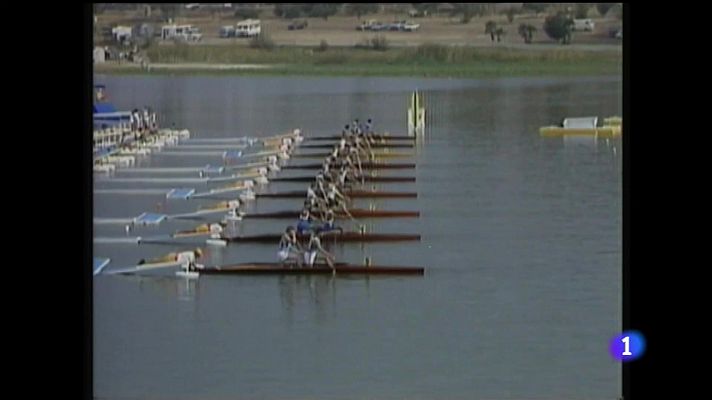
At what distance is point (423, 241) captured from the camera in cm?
446

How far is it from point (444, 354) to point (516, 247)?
44 cm

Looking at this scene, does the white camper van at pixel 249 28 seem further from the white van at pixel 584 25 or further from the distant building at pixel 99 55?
the white van at pixel 584 25

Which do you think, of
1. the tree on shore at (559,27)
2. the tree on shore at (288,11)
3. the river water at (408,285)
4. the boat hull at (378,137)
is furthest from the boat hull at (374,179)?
the tree on shore at (559,27)

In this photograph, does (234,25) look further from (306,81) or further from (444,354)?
(444,354)

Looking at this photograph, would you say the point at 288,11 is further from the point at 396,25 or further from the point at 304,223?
the point at 304,223

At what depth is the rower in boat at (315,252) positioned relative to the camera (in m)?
4.40

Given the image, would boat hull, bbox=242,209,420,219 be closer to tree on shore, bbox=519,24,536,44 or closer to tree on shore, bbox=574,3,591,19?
tree on shore, bbox=519,24,536,44

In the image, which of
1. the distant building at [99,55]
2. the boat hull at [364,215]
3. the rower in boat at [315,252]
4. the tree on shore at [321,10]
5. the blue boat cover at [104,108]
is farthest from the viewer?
the boat hull at [364,215]

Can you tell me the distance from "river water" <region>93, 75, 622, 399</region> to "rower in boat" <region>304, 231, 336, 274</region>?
0.05 meters

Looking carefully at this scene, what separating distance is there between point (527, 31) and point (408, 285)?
0.92 meters

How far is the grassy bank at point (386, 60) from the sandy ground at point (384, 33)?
0.03m

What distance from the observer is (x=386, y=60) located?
14.8 ft

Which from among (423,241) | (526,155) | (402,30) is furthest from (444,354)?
(402,30)
